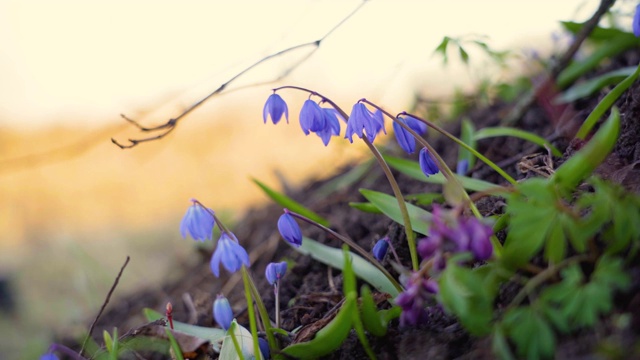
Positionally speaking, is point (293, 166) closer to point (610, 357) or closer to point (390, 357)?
point (390, 357)

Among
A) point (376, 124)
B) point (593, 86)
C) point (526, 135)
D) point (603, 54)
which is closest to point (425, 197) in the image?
point (526, 135)

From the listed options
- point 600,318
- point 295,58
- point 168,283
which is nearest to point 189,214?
point 295,58

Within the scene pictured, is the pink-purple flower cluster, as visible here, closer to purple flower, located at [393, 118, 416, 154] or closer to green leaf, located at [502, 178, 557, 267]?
green leaf, located at [502, 178, 557, 267]

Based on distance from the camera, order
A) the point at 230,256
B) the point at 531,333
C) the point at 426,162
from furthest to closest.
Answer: the point at 426,162 < the point at 230,256 < the point at 531,333

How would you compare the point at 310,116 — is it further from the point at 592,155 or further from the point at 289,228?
the point at 592,155

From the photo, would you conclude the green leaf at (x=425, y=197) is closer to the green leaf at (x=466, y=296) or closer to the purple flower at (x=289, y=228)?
the purple flower at (x=289, y=228)

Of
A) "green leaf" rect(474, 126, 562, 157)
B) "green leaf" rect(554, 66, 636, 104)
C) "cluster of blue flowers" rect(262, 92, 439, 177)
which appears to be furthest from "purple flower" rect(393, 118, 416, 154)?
"green leaf" rect(554, 66, 636, 104)
